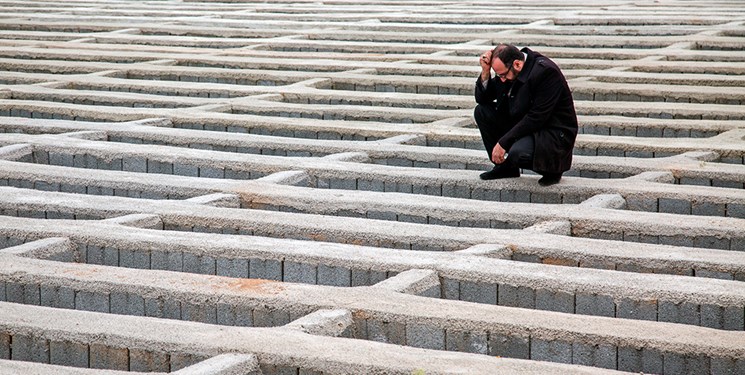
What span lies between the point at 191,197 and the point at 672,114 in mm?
3968

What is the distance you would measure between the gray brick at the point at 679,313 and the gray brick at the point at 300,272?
1478mm

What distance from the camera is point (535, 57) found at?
23.2 ft

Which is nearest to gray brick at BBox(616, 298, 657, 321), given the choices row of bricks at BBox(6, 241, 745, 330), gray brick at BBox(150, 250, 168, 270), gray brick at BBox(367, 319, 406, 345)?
row of bricks at BBox(6, 241, 745, 330)

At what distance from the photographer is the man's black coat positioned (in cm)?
703

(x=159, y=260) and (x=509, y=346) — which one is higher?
(x=159, y=260)

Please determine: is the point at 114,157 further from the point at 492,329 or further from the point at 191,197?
the point at 492,329

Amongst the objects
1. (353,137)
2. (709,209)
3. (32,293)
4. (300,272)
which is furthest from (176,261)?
(353,137)

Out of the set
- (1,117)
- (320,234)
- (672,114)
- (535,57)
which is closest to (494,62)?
(535,57)

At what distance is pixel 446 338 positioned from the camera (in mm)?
4711

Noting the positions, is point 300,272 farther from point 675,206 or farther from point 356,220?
point 675,206

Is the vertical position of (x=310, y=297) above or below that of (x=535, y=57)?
below

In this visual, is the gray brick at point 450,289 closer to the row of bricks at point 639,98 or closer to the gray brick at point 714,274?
the gray brick at point 714,274

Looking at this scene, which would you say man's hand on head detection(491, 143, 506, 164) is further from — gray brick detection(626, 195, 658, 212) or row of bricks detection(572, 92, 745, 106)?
row of bricks detection(572, 92, 745, 106)

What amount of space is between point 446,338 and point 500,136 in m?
2.86
